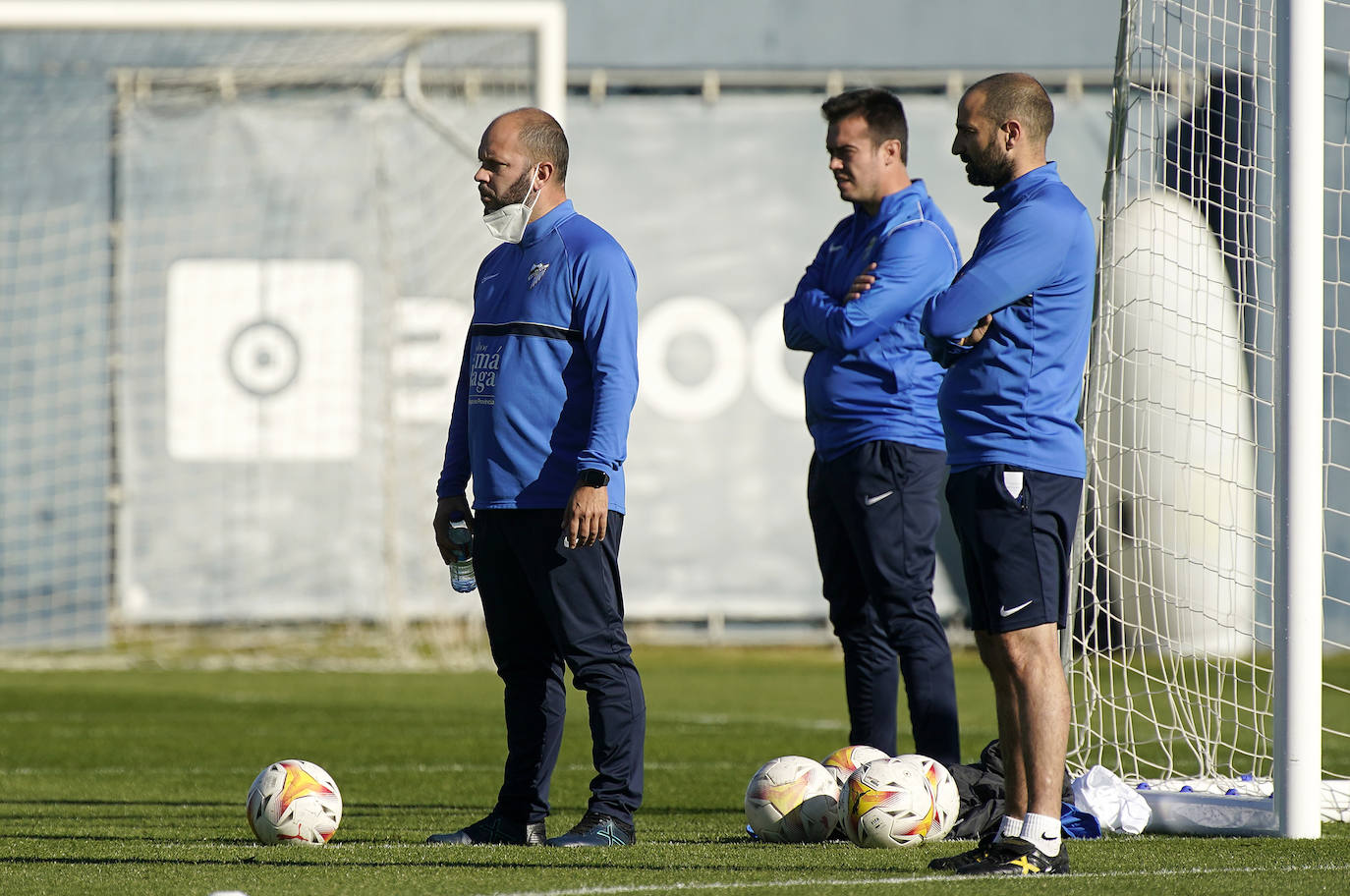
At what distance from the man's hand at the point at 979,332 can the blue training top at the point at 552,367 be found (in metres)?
0.96

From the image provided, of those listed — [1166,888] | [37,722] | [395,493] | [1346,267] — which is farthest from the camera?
[395,493]

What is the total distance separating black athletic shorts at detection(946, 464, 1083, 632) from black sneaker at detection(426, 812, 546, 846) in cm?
145

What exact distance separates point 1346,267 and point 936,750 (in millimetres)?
7917

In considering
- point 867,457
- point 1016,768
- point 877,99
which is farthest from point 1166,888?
point 877,99

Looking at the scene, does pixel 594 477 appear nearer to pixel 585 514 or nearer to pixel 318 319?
pixel 585 514

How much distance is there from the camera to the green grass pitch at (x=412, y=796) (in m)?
4.17

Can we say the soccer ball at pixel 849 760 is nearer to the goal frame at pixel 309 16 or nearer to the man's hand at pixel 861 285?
the man's hand at pixel 861 285

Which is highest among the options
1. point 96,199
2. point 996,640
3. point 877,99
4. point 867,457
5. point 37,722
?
point 96,199

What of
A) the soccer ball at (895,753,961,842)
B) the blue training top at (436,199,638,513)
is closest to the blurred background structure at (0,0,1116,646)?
the blue training top at (436,199,638,513)

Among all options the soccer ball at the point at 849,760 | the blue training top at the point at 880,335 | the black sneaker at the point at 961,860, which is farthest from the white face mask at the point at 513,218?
the black sneaker at the point at 961,860

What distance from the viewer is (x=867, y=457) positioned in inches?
211

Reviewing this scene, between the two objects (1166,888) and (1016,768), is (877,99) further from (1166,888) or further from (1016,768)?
(1166,888)

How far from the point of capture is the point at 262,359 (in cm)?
1399

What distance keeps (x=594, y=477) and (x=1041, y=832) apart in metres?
1.45
